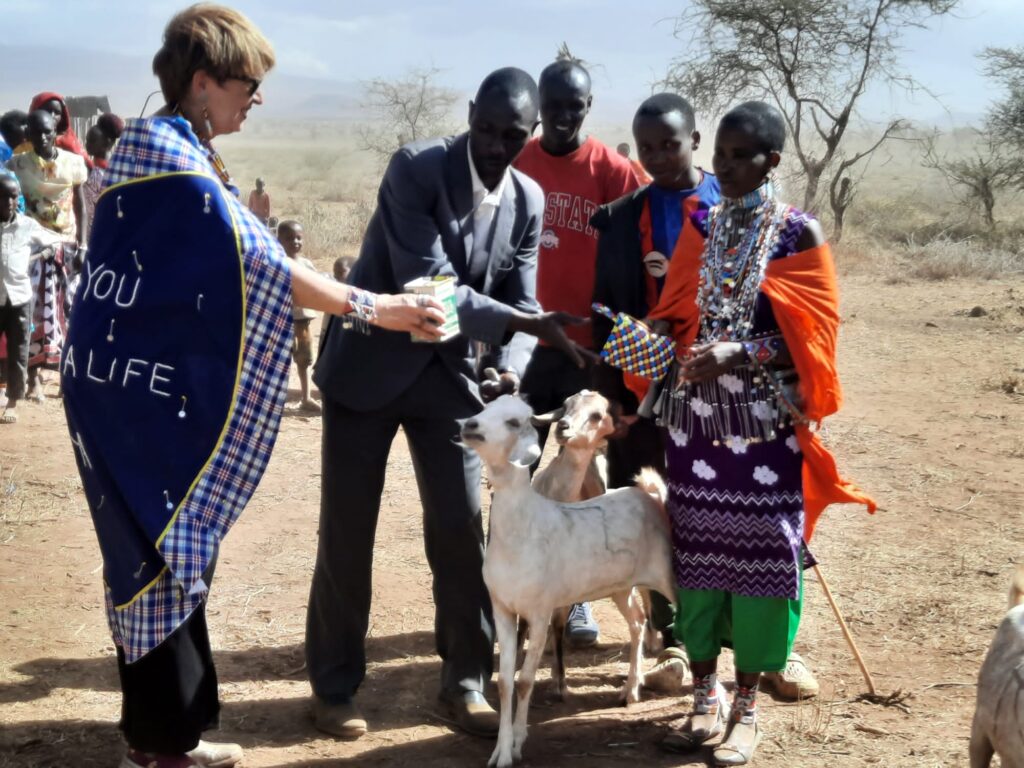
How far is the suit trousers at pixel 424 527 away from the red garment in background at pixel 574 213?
42.0 inches

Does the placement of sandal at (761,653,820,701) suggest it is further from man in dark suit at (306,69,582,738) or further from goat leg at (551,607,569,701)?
man in dark suit at (306,69,582,738)

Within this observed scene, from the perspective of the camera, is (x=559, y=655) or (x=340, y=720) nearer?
(x=340, y=720)

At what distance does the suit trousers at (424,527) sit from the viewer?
4.45 metres

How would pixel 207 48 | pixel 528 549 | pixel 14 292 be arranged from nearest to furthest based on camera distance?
pixel 207 48 < pixel 528 549 < pixel 14 292

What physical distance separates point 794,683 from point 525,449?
1627 millimetres

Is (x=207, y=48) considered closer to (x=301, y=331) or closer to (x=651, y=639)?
(x=651, y=639)

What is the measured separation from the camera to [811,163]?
2338cm

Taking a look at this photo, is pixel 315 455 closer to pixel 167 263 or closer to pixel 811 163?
pixel 167 263

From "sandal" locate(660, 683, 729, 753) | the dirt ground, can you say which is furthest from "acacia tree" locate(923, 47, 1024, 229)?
"sandal" locate(660, 683, 729, 753)

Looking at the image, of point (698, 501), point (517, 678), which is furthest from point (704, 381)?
point (517, 678)

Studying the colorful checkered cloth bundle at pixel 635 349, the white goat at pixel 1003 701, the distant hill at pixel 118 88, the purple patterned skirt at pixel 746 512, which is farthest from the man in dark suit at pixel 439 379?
the distant hill at pixel 118 88

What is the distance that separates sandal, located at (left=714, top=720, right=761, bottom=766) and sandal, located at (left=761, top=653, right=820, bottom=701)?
1.68 feet

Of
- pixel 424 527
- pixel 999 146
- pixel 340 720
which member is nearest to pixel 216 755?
pixel 340 720

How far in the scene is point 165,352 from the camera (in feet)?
11.2
